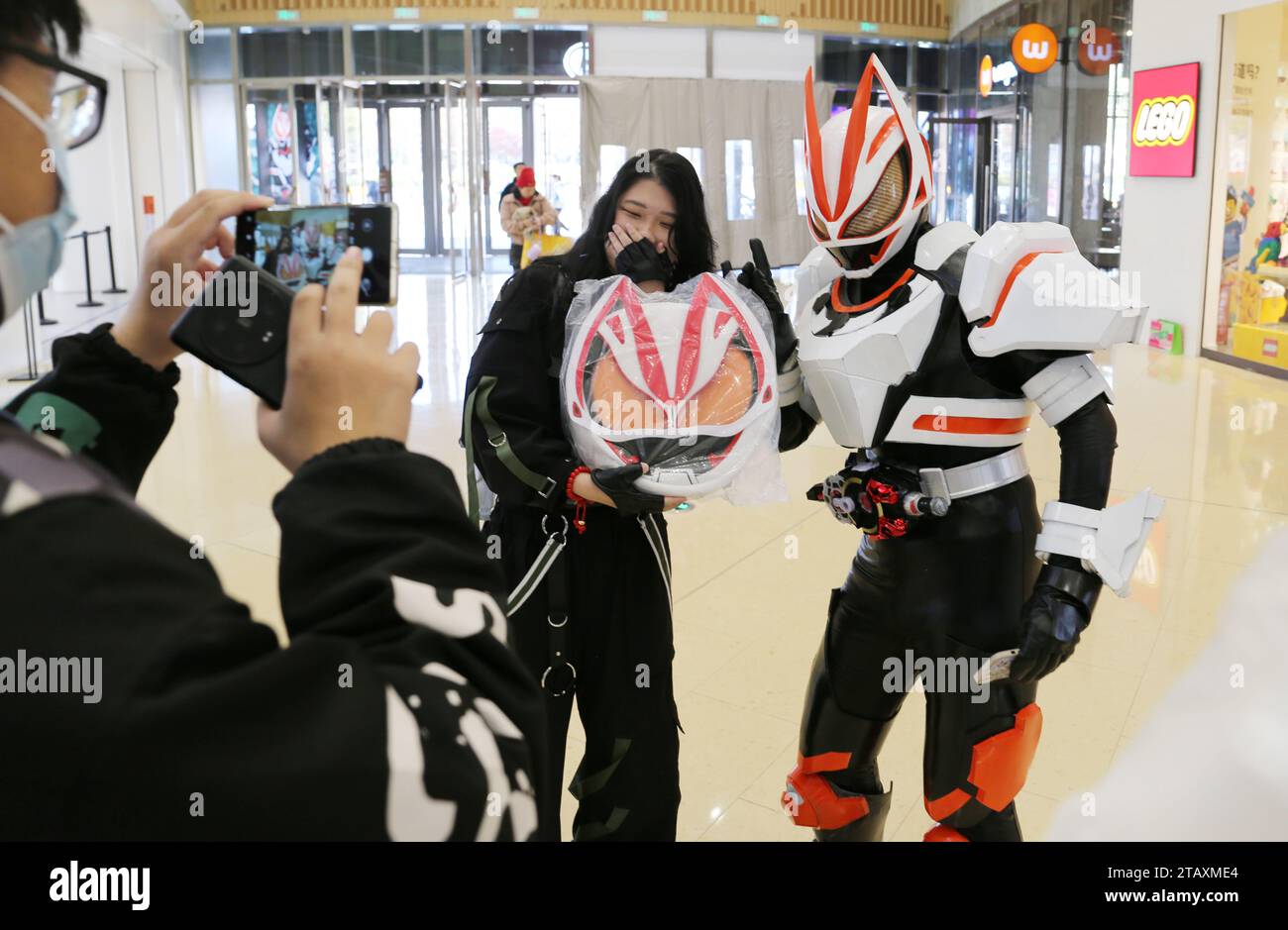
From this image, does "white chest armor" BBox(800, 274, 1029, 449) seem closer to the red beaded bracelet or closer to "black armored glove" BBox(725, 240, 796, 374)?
"black armored glove" BBox(725, 240, 796, 374)

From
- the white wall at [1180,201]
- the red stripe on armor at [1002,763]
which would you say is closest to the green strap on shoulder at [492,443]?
the red stripe on armor at [1002,763]

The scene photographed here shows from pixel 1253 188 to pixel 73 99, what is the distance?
902 centimetres

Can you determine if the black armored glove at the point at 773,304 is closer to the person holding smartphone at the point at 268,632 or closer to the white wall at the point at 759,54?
the person holding smartphone at the point at 268,632

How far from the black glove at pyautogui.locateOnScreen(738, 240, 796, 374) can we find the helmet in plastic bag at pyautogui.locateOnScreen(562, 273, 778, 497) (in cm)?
14

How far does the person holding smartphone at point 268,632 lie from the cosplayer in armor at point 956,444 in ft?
4.40

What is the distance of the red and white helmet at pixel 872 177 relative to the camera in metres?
1.93

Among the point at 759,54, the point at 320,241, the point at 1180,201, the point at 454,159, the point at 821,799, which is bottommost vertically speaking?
the point at 821,799

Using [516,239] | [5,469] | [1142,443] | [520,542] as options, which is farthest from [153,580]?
[516,239]

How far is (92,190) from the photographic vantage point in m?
13.2

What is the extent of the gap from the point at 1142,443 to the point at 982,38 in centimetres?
1024

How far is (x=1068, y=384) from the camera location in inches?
72.9

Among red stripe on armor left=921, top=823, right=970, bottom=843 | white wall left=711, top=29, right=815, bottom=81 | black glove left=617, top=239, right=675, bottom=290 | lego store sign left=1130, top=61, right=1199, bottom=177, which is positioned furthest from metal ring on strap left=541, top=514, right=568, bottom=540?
white wall left=711, top=29, right=815, bottom=81

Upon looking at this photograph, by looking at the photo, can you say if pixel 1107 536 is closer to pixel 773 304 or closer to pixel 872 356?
pixel 872 356

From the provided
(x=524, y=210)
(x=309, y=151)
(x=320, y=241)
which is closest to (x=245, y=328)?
(x=320, y=241)
